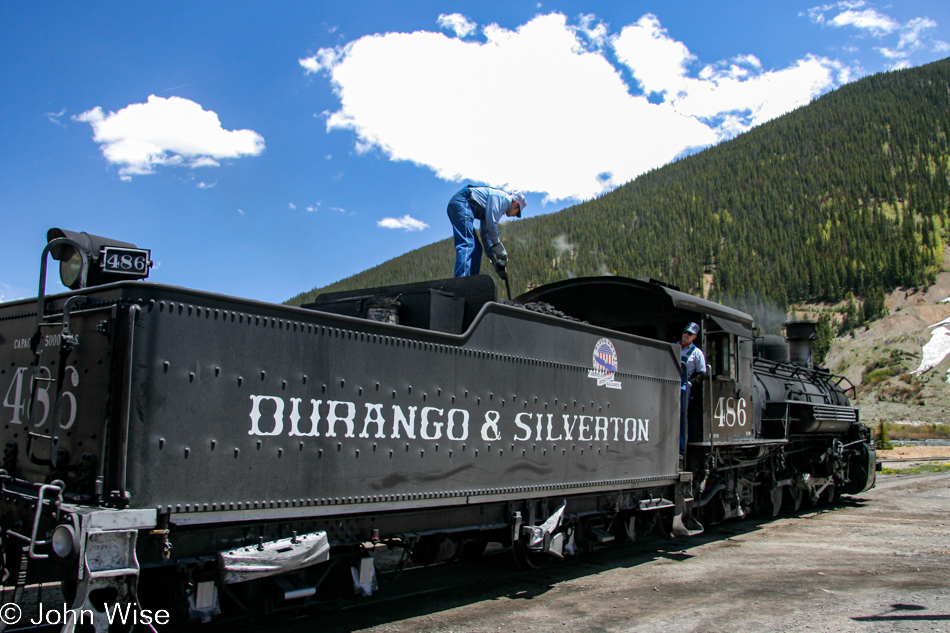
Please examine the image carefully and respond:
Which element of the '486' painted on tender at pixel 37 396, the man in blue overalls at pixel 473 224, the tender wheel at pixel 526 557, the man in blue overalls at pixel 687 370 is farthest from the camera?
the man in blue overalls at pixel 687 370

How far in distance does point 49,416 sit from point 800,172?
12089 centimetres

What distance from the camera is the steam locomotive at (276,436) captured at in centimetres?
348

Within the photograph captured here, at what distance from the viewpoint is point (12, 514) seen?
12.7ft

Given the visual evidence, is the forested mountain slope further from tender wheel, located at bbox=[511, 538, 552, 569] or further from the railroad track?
tender wheel, located at bbox=[511, 538, 552, 569]

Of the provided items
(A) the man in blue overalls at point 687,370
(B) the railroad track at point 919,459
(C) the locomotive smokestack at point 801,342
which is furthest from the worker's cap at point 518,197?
(B) the railroad track at point 919,459

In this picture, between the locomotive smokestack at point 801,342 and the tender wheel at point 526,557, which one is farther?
the locomotive smokestack at point 801,342

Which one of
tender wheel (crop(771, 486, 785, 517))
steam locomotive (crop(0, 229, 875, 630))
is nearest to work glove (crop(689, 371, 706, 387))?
steam locomotive (crop(0, 229, 875, 630))

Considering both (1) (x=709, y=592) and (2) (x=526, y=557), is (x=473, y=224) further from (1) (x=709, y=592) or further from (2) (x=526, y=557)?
(1) (x=709, y=592)

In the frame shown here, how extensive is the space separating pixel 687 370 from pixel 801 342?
7439mm

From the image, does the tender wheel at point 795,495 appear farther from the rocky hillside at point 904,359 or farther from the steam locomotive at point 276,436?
the rocky hillside at point 904,359

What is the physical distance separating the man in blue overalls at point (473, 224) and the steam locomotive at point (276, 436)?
3.81 ft

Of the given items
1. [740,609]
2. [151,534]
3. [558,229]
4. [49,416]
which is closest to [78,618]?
[151,534]

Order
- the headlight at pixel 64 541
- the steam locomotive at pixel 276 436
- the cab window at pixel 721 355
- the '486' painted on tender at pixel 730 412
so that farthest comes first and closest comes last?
the cab window at pixel 721 355, the '486' painted on tender at pixel 730 412, the steam locomotive at pixel 276 436, the headlight at pixel 64 541

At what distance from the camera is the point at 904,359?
54.5 metres
